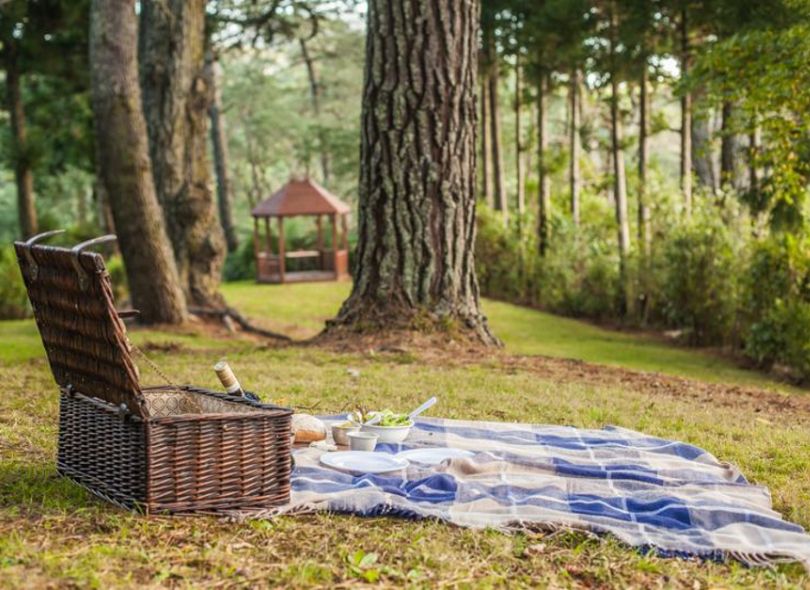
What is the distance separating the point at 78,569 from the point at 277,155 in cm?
4073

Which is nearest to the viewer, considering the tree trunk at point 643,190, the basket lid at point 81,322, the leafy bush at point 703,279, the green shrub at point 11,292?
the basket lid at point 81,322

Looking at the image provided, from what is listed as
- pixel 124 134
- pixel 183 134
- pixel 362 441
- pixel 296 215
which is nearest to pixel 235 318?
pixel 183 134

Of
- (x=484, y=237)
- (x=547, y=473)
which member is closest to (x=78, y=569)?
(x=547, y=473)

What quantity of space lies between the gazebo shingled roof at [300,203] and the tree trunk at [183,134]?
10.7 metres

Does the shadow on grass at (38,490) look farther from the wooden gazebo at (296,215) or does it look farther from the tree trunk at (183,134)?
the wooden gazebo at (296,215)

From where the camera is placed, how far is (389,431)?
4.96 metres

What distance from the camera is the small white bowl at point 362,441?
4.82 m

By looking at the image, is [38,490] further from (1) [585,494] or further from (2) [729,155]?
(2) [729,155]

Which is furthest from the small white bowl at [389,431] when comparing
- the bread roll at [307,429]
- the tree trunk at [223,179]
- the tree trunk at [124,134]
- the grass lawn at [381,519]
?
the tree trunk at [223,179]

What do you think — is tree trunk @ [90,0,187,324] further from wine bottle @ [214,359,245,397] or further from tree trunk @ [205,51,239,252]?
tree trunk @ [205,51,239,252]

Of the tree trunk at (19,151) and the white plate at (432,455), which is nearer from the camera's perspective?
the white plate at (432,455)

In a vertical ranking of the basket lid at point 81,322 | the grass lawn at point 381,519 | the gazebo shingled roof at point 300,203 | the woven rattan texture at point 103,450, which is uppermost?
the gazebo shingled roof at point 300,203

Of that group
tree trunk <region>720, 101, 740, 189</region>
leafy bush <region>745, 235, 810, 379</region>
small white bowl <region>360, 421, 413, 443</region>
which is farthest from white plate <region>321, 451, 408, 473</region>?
tree trunk <region>720, 101, 740, 189</region>

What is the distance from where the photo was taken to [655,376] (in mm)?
8648
